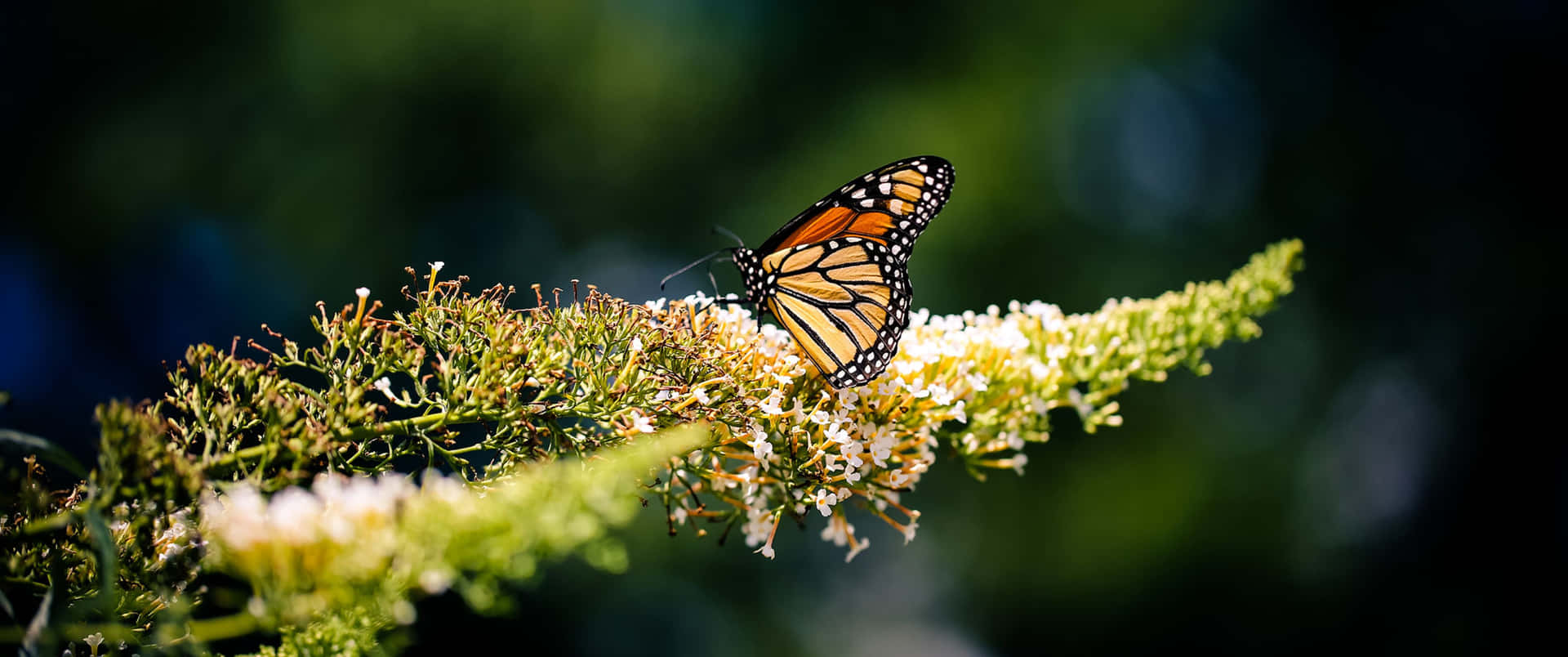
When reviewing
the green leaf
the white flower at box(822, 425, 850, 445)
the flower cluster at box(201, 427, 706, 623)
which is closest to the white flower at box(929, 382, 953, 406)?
the white flower at box(822, 425, 850, 445)

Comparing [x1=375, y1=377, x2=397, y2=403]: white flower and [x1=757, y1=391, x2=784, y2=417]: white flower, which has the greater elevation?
[x1=757, y1=391, x2=784, y2=417]: white flower

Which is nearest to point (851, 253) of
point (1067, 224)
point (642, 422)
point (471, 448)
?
point (642, 422)

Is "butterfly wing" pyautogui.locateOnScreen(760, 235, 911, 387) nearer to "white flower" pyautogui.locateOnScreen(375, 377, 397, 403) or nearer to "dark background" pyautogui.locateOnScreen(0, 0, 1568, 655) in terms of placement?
"white flower" pyautogui.locateOnScreen(375, 377, 397, 403)

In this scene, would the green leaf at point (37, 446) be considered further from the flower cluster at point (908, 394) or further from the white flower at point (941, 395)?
the white flower at point (941, 395)

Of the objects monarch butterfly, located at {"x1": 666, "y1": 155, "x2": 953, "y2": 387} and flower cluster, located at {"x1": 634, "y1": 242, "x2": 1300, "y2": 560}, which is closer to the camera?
flower cluster, located at {"x1": 634, "y1": 242, "x2": 1300, "y2": 560}

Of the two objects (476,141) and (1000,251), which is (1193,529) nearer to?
(1000,251)

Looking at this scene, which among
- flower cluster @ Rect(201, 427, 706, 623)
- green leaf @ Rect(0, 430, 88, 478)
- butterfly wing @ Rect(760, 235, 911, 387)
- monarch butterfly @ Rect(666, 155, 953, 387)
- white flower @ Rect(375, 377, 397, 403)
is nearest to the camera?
flower cluster @ Rect(201, 427, 706, 623)

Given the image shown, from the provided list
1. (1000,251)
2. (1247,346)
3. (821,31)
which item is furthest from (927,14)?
(1247,346)
